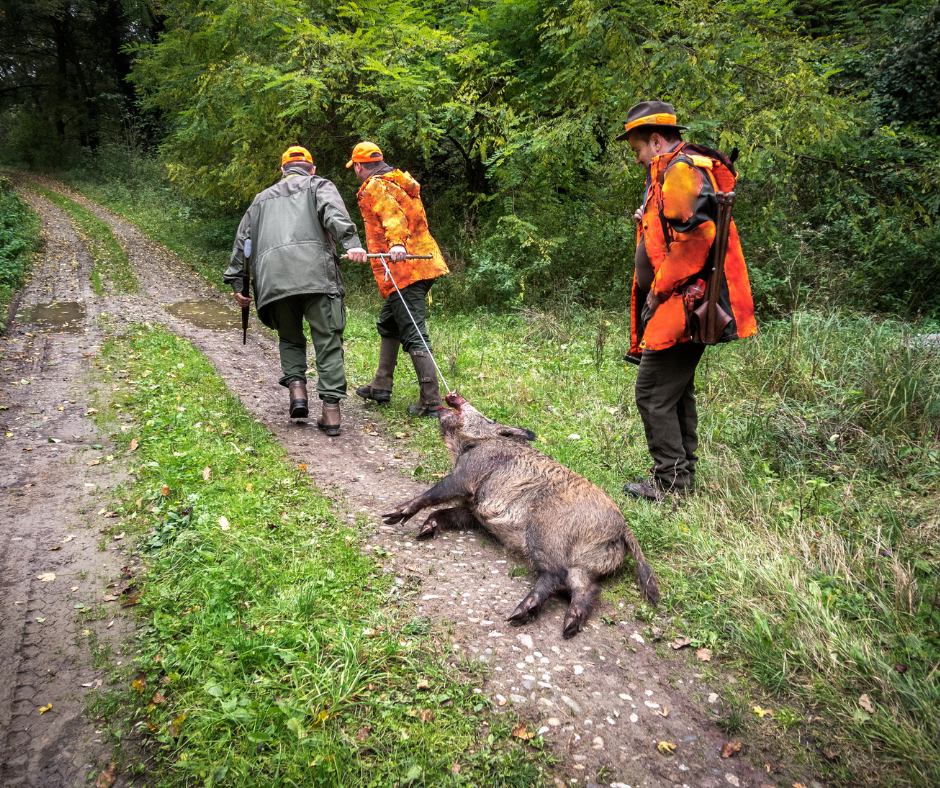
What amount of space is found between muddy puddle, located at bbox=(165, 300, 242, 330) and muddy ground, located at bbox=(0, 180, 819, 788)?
Answer: 3629 millimetres

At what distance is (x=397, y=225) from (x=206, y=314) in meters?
5.85

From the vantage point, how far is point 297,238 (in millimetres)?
5043

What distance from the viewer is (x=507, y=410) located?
5719 millimetres

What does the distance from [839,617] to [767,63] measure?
248 inches

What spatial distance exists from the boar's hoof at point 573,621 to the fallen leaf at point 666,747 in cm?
63

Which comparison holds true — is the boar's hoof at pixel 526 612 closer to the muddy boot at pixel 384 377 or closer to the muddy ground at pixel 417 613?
the muddy ground at pixel 417 613

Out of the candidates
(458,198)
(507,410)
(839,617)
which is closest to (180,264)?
(458,198)

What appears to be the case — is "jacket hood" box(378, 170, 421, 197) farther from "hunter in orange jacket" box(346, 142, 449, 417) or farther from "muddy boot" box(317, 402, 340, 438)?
"muddy boot" box(317, 402, 340, 438)

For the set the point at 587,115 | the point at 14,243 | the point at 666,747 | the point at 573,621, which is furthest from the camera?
the point at 14,243

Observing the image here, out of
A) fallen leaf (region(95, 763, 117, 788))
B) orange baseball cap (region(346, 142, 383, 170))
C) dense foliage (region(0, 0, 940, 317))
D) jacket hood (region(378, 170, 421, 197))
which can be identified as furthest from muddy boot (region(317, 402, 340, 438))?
dense foliage (region(0, 0, 940, 317))

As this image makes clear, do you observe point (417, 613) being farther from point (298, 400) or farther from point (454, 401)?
point (298, 400)

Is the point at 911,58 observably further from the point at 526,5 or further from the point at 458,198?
the point at 458,198

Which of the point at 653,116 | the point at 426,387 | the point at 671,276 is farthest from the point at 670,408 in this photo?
the point at 426,387

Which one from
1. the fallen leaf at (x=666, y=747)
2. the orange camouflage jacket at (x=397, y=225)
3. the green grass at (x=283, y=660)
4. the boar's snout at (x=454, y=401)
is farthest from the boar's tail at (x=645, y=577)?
the orange camouflage jacket at (x=397, y=225)
